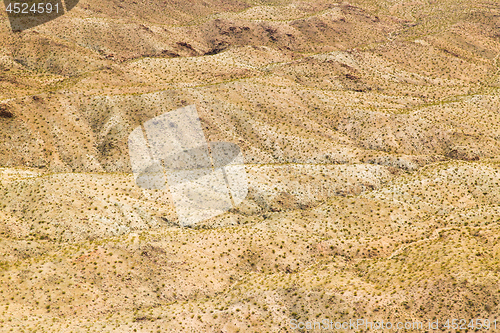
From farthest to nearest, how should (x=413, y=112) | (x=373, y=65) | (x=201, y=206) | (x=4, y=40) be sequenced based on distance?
1. (x=373, y=65)
2. (x=4, y=40)
3. (x=413, y=112)
4. (x=201, y=206)

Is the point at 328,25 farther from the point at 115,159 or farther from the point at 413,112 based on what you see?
the point at 115,159

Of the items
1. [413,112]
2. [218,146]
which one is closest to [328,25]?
[413,112]

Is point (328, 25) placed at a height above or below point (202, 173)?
above

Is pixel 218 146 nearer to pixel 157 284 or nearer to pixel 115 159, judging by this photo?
pixel 115 159

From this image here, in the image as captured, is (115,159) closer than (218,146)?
Yes

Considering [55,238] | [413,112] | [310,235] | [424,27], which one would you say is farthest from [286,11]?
[55,238]

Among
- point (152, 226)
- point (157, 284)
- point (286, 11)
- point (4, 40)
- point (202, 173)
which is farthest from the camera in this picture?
point (286, 11)
